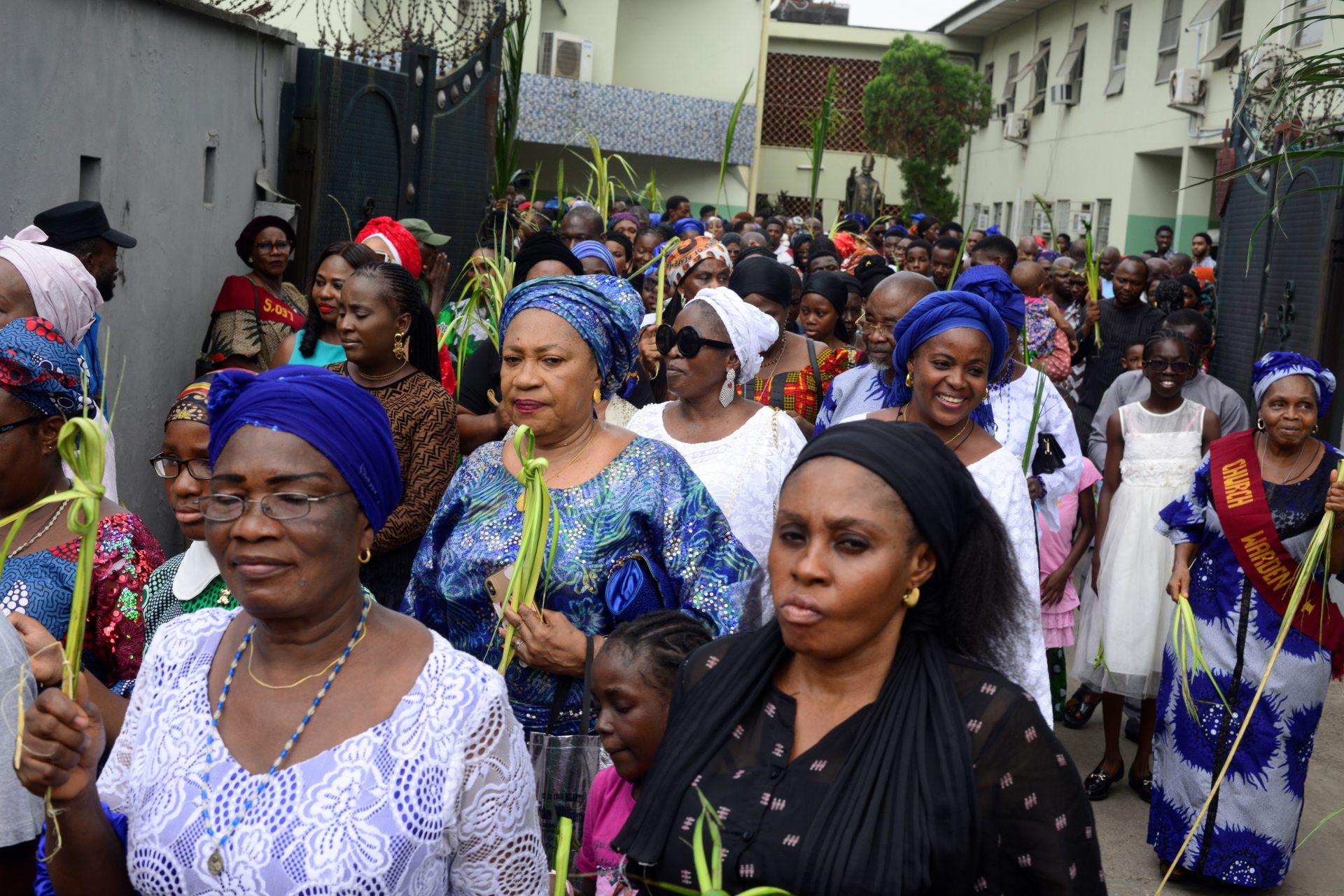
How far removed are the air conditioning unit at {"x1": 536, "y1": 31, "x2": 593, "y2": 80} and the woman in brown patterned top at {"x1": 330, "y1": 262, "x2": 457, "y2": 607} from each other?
2161 centimetres

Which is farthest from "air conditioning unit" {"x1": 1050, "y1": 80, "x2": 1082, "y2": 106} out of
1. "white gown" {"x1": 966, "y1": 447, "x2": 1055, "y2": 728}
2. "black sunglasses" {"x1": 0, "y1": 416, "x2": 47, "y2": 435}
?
"black sunglasses" {"x1": 0, "y1": 416, "x2": 47, "y2": 435}

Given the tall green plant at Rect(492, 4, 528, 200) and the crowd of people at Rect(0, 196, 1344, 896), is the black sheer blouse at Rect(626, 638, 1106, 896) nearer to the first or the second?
the crowd of people at Rect(0, 196, 1344, 896)

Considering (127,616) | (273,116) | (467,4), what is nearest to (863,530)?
(127,616)

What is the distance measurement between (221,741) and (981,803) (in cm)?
122

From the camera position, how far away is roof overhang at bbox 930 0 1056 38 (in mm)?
27766

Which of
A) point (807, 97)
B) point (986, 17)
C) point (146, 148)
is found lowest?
point (146, 148)

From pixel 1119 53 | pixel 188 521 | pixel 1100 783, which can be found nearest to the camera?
pixel 188 521

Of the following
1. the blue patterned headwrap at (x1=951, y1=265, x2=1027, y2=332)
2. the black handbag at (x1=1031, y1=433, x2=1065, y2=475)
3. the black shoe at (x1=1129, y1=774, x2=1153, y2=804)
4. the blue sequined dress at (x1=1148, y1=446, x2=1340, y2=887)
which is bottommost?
the black shoe at (x1=1129, y1=774, x2=1153, y2=804)

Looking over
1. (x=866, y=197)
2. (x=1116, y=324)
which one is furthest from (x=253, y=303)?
(x=866, y=197)

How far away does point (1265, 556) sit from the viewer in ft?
16.6

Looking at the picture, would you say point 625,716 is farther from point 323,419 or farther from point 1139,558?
point 1139,558

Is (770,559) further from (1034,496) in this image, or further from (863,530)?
(1034,496)

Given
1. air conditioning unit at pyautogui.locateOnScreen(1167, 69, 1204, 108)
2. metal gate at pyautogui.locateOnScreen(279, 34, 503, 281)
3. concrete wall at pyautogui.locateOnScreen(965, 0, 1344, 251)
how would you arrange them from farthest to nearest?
concrete wall at pyautogui.locateOnScreen(965, 0, 1344, 251) → air conditioning unit at pyautogui.locateOnScreen(1167, 69, 1204, 108) → metal gate at pyautogui.locateOnScreen(279, 34, 503, 281)

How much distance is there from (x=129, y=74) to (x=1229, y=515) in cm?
514
